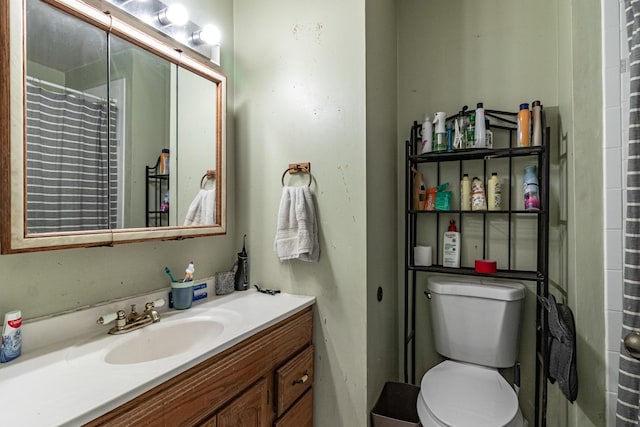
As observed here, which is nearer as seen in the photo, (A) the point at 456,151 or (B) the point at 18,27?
(B) the point at 18,27

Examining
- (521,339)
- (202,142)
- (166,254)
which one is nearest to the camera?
(166,254)

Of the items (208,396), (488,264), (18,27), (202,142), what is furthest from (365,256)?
(18,27)

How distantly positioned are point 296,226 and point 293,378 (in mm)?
636

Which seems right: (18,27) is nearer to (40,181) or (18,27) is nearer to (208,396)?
(40,181)

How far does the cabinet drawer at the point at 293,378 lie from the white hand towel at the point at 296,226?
429mm

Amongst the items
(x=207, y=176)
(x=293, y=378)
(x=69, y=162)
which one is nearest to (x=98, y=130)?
(x=69, y=162)

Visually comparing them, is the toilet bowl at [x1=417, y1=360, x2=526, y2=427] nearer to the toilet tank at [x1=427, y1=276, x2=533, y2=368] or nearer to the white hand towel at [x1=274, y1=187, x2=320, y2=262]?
the toilet tank at [x1=427, y1=276, x2=533, y2=368]

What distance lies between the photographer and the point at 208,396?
3.06ft

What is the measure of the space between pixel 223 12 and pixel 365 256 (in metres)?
1.44

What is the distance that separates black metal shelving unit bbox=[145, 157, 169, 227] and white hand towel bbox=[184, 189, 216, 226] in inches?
4.9

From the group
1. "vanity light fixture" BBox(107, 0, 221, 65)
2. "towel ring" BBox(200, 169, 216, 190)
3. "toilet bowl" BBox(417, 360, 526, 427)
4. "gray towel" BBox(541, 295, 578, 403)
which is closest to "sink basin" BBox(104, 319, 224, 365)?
"towel ring" BBox(200, 169, 216, 190)

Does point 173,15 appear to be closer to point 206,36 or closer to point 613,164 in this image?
point 206,36

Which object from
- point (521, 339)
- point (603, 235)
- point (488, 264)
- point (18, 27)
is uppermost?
point (18, 27)

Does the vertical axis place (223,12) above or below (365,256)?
above
